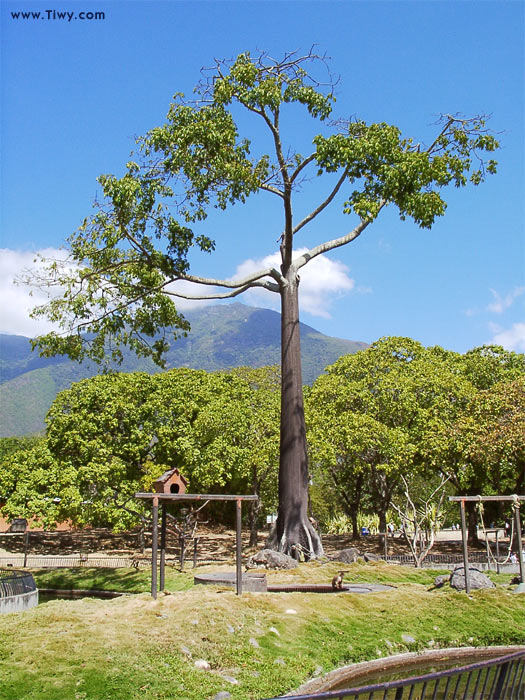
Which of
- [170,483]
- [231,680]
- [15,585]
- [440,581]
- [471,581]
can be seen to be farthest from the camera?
[440,581]

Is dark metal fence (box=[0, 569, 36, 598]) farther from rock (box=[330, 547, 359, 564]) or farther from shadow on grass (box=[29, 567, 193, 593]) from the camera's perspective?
rock (box=[330, 547, 359, 564])

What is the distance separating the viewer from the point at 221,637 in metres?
10.3

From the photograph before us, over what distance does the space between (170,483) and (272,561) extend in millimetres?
5062

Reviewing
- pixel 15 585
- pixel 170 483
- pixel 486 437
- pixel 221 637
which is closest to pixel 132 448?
pixel 15 585

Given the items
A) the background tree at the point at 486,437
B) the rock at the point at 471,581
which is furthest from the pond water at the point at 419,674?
the background tree at the point at 486,437

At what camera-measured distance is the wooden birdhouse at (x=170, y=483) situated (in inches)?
540

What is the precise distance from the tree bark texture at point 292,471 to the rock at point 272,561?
665 mm

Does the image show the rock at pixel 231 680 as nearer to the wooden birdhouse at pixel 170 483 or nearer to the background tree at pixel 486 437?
the wooden birdhouse at pixel 170 483

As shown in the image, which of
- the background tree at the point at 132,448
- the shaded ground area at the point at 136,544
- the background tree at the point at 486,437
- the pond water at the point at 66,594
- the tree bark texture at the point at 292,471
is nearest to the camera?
the pond water at the point at 66,594

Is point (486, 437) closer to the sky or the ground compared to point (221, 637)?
closer to the sky

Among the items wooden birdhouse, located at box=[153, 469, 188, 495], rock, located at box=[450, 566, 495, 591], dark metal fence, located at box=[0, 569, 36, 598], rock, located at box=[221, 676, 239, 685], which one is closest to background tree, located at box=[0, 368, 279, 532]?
dark metal fence, located at box=[0, 569, 36, 598]

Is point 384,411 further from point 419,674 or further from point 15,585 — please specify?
point 419,674

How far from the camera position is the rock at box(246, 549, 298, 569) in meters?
17.4

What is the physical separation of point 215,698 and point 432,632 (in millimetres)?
4925
